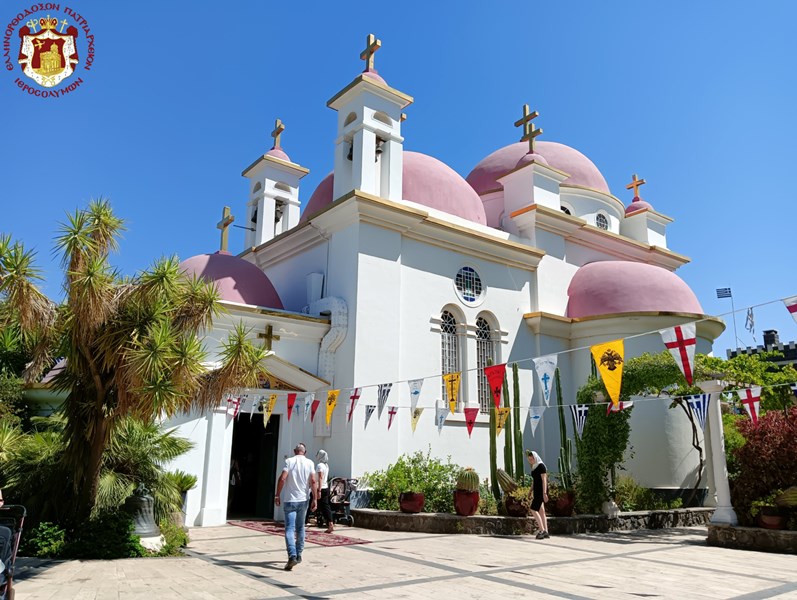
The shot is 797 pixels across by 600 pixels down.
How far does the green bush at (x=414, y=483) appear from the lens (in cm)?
1397

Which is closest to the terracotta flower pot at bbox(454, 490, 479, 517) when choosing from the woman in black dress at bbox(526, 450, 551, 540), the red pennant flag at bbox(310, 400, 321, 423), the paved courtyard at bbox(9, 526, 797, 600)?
the paved courtyard at bbox(9, 526, 797, 600)

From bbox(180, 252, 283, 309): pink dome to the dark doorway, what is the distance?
3.01 metres

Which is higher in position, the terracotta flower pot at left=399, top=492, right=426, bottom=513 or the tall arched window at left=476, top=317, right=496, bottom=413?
the tall arched window at left=476, top=317, right=496, bottom=413

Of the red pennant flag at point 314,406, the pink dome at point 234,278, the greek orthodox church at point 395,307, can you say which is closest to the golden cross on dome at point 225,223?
the greek orthodox church at point 395,307

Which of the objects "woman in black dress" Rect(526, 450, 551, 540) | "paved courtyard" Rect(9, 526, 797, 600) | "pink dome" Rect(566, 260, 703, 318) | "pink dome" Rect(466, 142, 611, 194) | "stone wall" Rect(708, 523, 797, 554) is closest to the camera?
"paved courtyard" Rect(9, 526, 797, 600)

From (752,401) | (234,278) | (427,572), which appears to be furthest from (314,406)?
(752,401)

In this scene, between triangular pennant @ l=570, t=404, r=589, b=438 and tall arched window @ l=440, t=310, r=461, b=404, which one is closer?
triangular pennant @ l=570, t=404, r=589, b=438

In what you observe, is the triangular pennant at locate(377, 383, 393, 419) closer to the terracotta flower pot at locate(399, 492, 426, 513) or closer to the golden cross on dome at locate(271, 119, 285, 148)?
the terracotta flower pot at locate(399, 492, 426, 513)

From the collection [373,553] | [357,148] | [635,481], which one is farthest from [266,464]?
[635,481]

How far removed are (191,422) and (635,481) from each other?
11.9 meters

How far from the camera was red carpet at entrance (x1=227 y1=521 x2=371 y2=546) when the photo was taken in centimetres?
1122

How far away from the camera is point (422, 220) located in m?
16.5

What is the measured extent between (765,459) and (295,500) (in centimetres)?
885

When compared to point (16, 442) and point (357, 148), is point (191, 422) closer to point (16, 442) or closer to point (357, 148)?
point (16, 442)
